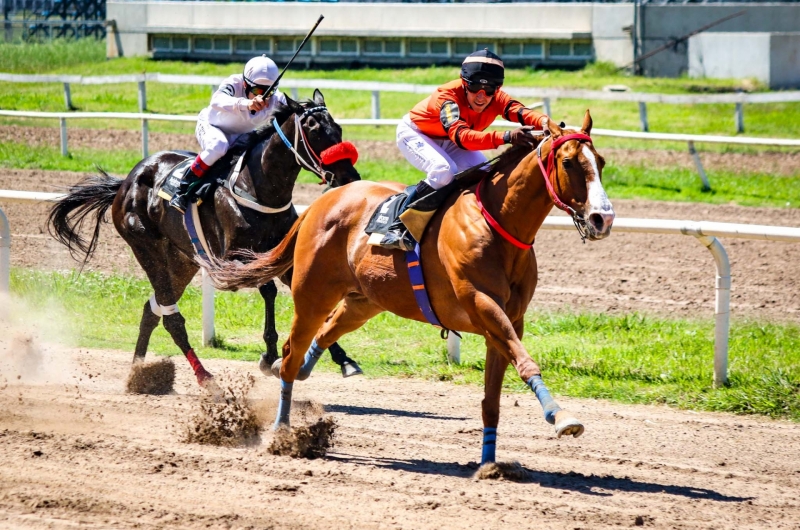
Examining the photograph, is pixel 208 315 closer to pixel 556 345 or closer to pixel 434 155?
pixel 556 345

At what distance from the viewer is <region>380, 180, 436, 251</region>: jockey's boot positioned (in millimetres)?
5844

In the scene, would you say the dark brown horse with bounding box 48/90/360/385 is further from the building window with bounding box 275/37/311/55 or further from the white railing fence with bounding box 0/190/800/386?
the building window with bounding box 275/37/311/55

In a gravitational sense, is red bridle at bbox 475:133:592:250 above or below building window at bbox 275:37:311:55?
below

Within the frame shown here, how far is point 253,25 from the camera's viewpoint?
90.5ft

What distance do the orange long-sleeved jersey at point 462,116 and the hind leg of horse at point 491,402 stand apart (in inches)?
45.7

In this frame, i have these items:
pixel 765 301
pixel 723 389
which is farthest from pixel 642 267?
pixel 723 389

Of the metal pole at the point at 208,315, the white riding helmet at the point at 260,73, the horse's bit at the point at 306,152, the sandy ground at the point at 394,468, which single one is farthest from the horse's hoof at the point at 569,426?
the metal pole at the point at 208,315

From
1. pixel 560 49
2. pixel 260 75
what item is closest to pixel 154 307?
pixel 260 75

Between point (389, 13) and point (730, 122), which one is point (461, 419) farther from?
point (389, 13)

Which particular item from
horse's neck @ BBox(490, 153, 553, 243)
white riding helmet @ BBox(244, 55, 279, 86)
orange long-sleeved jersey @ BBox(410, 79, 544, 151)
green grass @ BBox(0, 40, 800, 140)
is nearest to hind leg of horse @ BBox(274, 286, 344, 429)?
orange long-sleeved jersey @ BBox(410, 79, 544, 151)

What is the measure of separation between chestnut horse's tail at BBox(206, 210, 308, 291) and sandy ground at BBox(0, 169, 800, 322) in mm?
3540

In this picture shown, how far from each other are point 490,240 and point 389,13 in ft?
72.5

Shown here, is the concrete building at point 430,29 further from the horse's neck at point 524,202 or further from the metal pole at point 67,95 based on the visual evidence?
the horse's neck at point 524,202

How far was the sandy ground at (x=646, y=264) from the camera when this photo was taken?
948 cm
